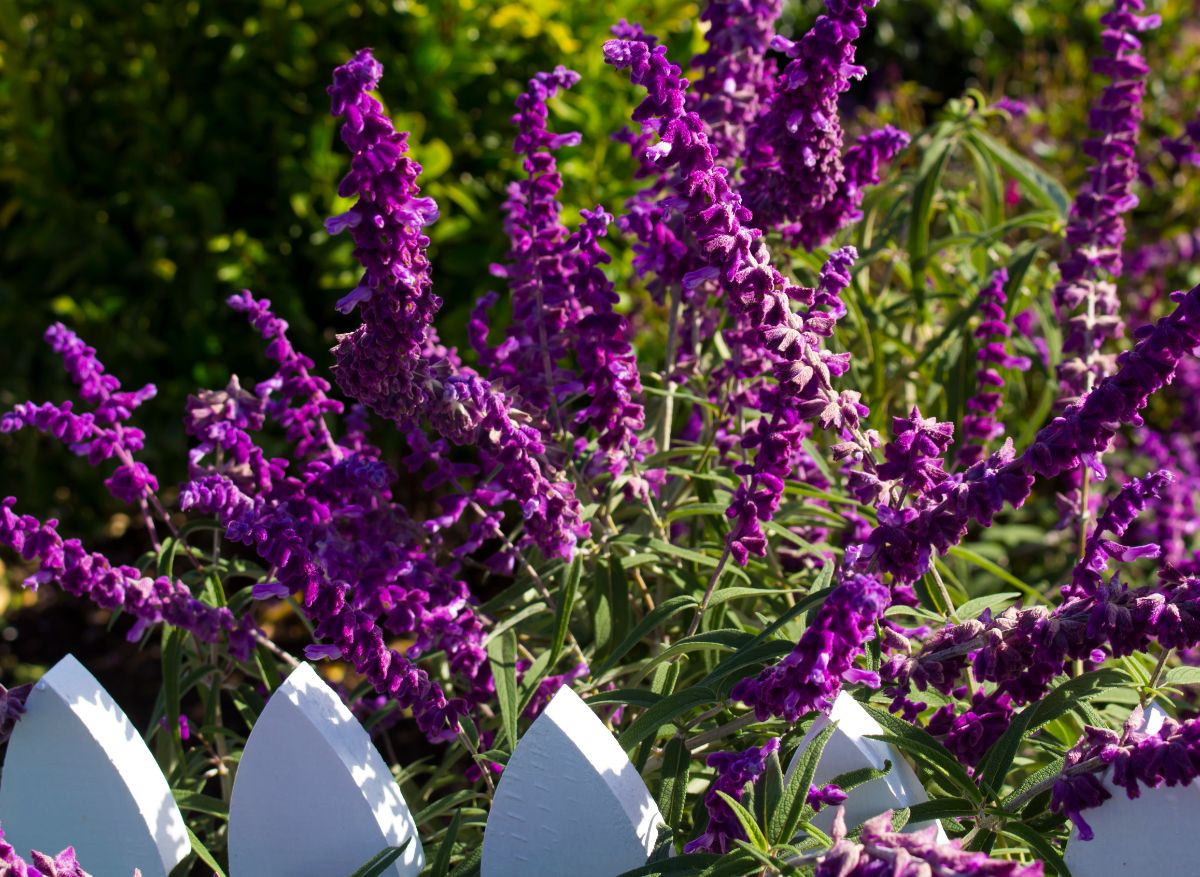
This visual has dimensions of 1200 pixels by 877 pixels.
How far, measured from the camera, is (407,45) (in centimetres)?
433

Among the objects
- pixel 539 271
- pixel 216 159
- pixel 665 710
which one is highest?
pixel 216 159

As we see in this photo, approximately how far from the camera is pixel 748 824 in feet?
4.92

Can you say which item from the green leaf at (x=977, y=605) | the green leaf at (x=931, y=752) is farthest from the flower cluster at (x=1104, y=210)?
the green leaf at (x=931, y=752)

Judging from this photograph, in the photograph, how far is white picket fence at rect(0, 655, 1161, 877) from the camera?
165 centimetres

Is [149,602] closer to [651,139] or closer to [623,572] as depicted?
[623,572]

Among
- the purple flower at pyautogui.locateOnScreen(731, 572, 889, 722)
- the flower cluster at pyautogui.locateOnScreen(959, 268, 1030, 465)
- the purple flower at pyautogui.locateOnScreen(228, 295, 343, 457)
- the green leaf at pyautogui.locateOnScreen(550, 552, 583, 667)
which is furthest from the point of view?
the flower cluster at pyautogui.locateOnScreen(959, 268, 1030, 465)

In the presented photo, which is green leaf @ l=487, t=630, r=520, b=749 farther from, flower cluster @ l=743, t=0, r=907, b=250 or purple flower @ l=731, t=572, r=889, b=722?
flower cluster @ l=743, t=0, r=907, b=250

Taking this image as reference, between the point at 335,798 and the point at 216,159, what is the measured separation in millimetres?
3190

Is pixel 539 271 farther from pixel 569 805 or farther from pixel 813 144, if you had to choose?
pixel 569 805

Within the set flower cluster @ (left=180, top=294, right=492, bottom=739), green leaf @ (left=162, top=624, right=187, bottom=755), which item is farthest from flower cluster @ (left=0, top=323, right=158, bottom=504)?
green leaf @ (left=162, top=624, right=187, bottom=755)

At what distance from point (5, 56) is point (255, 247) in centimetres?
121

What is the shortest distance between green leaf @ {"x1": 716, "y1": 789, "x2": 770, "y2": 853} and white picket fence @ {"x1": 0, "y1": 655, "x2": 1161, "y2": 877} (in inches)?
7.3

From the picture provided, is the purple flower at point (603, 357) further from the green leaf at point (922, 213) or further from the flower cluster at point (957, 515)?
the green leaf at point (922, 213)

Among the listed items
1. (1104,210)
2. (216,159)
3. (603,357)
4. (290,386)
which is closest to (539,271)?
(603,357)
